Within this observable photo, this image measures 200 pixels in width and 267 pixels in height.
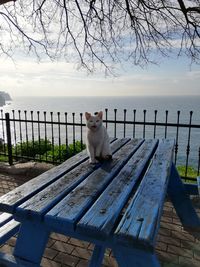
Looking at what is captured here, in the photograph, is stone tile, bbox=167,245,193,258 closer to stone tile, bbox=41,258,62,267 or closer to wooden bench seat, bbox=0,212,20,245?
stone tile, bbox=41,258,62,267

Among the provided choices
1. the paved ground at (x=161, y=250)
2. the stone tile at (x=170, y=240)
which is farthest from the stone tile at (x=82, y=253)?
the stone tile at (x=170, y=240)

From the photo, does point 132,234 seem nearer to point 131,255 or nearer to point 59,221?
point 131,255

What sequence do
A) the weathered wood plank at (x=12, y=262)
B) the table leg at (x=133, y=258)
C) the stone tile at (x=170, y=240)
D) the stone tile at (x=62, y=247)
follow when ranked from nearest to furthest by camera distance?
the table leg at (x=133, y=258), the weathered wood plank at (x=12, y=262), the stone tile at (x=62, y=247), the stone tile at (x=170, y=240)

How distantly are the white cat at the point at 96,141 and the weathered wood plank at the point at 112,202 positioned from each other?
29 centimetres

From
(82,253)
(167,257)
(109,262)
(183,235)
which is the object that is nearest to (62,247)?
(82,253)

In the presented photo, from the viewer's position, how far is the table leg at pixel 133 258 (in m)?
1.33

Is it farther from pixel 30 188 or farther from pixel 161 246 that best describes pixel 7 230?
pixel 161 246

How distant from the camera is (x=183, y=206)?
124 inches

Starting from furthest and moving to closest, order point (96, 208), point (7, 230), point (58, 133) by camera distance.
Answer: point (58, 133)
point (7, 230)
point (96, 208)

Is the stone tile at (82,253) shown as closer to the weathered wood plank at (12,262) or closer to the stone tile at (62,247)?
the stone tile at (62,247)

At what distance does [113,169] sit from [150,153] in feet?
2.39

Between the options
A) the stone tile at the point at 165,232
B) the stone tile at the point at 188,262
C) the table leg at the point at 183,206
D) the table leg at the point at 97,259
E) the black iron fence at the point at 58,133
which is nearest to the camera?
the table leg at the point at 97,259

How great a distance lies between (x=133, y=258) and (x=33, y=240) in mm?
696

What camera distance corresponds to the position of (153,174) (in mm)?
2135
